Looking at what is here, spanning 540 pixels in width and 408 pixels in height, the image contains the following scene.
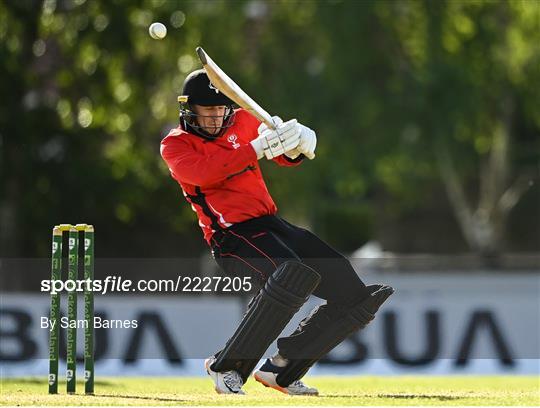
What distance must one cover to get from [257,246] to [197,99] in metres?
0.79

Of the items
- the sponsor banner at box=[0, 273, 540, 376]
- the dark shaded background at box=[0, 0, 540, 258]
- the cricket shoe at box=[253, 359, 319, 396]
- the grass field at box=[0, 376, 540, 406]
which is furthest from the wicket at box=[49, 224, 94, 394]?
the dark shaded background at box=[0, 0, 540, 258]

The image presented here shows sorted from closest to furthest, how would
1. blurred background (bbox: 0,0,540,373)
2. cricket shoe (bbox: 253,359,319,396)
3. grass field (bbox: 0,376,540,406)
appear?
grass field (bbox: 0,376,540,406) < cricket shoe (bbox: 253,359,319,396) < blurred background (bbox: 0,0,540,373)

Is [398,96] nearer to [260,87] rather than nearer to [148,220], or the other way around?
[260,87]

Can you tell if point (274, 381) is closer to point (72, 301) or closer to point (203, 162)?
point (72, 301)

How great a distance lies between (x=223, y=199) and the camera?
651 centimetres

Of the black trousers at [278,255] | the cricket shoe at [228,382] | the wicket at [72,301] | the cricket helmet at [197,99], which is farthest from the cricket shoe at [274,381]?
the cricket helmet at [197,99]

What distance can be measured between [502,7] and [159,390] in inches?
639

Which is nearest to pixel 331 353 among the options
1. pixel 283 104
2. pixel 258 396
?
pixel 258 396

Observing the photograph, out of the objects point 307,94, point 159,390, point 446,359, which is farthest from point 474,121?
point 159,390

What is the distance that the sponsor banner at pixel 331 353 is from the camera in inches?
404

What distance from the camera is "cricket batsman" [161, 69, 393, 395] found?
6289 mm

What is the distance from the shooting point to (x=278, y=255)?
21.1ft

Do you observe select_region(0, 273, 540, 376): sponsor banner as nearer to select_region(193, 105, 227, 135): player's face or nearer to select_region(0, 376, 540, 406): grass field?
select_region(0, 376, 540, 406): grass field

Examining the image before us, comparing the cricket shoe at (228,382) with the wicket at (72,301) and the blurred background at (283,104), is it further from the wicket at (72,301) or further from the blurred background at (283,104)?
the blurred background at (283,104)
